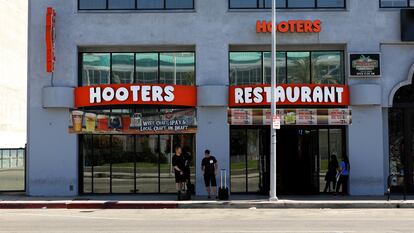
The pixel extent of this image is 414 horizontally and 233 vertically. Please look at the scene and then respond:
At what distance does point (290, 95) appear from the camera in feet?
73.7

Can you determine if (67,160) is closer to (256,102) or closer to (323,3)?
(256,102)

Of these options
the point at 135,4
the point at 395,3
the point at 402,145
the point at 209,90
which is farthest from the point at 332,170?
the point at 135,4

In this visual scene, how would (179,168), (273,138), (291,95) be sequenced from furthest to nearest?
(291,95), (179,168), (273,138)

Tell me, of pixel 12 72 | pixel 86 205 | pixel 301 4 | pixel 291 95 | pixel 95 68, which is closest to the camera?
pixel 86 205

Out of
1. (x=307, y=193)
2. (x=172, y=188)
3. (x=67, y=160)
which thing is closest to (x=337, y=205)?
(x=307, y=193)

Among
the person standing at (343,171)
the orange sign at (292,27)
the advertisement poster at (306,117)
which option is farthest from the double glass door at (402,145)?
the orange sign at (292,27)

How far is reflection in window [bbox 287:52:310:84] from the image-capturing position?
23.4m

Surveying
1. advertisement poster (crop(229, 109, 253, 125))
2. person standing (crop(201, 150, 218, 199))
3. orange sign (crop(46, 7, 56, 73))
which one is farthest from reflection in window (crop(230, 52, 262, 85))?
orange sign (crop(46, 7, 56, 73))

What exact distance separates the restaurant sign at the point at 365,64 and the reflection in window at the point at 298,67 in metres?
1.70

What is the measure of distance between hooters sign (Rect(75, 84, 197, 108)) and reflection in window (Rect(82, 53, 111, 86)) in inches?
36.1

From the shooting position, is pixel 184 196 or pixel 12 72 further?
pixel 12 72

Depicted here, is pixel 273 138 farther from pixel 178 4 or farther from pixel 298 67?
pixel 178 4

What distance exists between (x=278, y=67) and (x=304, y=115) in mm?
2196

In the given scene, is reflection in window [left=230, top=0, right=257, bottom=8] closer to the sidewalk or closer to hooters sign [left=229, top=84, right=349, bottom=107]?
hooters sign [left=229, top=84, right=349, bottom=107]
